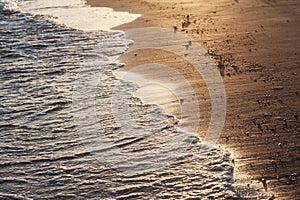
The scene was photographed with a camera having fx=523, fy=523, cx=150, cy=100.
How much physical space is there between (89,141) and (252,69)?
3026 mm

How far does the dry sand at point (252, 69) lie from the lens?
18.1 ft

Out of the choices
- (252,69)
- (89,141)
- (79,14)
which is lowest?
(89,141)

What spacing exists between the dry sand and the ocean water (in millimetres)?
397

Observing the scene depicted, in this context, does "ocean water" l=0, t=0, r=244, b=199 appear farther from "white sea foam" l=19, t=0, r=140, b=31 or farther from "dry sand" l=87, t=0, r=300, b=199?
"white sea foam" l=19, t=0, r=140, b=31

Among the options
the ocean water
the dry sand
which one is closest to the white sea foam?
the dry sand

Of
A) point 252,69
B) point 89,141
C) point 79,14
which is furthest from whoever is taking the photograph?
point 79,14

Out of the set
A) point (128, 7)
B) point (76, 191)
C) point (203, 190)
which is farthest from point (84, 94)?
point (128, 7)

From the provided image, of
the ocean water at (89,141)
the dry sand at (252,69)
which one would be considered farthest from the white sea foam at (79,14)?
the ocean water at (89,141)

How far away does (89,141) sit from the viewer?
6250 mm

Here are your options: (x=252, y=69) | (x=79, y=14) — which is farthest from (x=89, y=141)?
(x=79, y=14)

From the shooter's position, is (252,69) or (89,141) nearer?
(89,141)

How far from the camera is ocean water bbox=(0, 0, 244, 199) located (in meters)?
5.30

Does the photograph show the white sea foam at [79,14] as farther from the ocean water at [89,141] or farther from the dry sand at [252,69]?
the ocean water at [89,141]

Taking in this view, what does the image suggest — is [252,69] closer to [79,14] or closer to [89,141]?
[89,141]
